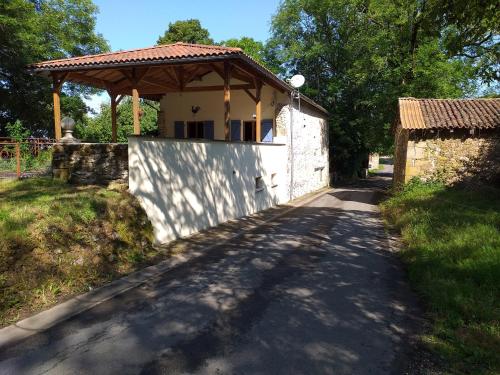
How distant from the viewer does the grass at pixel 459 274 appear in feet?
13.0

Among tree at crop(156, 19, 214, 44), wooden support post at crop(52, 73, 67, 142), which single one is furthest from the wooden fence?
tree at crop(156, 19, 214, 44)

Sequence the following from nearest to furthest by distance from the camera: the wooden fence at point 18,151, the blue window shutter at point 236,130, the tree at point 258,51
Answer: the wooden fence at point 18,151
the blue window shutter at point 236,130
the tree at point 258,51

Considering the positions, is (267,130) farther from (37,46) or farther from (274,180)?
(37,46)

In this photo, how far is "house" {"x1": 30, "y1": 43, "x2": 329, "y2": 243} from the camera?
8.84m

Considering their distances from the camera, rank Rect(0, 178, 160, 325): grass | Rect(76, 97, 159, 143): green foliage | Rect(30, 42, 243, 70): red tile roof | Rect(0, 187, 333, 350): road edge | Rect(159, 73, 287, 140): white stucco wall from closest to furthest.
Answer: Rect(0, 187, 333, 350): road edge
Rect(0, 178, 160, 325): grass
Rect(30, 42, 243, 70): red tile roof
Rect(159, 73, 287, 140): white stucco wall
Rect(76, 97, 159, 143): green foliage

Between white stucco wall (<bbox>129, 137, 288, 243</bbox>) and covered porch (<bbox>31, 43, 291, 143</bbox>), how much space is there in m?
1.24

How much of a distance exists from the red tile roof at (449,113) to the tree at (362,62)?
11.7 feet

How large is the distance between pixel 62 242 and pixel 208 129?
13.0 metres

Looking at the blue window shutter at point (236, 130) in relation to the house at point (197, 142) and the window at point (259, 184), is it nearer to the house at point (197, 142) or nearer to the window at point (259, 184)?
the house at point (197, 142)

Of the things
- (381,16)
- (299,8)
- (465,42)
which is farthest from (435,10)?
(299,8)

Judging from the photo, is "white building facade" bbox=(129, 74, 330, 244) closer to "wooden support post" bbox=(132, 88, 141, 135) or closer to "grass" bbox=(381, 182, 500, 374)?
"wooden support post" bbox=(132, 88, 141, 135)

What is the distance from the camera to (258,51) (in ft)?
115

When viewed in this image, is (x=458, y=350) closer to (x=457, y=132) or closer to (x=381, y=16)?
(x=457, y=132)

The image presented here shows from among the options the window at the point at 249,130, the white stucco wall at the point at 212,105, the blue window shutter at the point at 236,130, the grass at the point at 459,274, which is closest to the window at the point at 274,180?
the window at the point at 249,130
